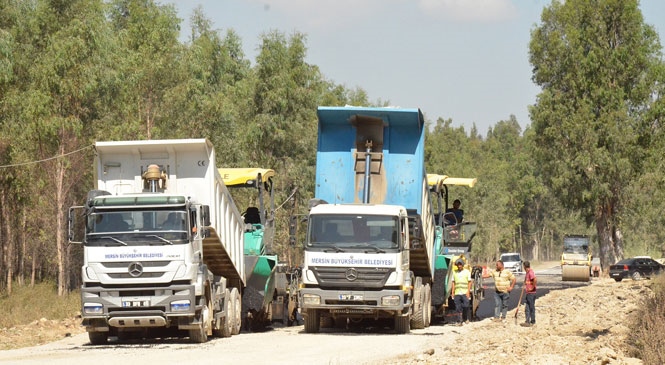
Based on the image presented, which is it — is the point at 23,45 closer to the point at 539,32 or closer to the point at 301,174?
the point at 301,174

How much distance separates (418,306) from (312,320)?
254cm

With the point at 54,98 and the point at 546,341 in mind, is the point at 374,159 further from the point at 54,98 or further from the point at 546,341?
the point at 54,98

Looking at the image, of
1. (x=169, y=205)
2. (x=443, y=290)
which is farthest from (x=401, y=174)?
(x=169, y=205)

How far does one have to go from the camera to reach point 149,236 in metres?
19.6

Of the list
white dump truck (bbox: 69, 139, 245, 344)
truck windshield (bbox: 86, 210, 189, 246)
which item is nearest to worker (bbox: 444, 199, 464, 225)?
white dump truck (bbox: 69, 139, 245, 344)

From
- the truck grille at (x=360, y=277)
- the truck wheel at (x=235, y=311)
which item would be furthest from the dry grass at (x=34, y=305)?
the truck grille at (x=360, y=277)

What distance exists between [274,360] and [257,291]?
26.5 feet

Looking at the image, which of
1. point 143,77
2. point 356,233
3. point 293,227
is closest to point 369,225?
point 356,233

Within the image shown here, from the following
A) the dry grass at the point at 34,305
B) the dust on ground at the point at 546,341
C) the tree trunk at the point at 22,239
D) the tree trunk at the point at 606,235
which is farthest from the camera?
the tree trunk at the point at 606,235

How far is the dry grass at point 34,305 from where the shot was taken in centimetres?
2794

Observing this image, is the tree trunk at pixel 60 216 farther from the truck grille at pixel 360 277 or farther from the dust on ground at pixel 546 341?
the truck grille at pixel 360 277

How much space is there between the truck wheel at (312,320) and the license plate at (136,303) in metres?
4.56

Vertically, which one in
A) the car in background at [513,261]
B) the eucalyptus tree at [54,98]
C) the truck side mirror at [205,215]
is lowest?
the car in background at [513,261]

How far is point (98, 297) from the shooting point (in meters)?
19.8
